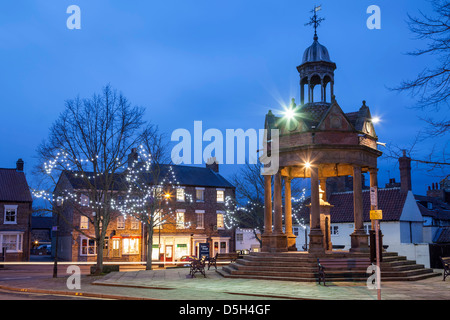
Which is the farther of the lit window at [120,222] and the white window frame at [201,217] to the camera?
the white window frame at [201,217]

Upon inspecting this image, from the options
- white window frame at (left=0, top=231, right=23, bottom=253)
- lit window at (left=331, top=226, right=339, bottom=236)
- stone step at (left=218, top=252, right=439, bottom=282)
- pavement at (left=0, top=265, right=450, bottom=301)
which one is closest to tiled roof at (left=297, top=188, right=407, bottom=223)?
lit window at (left=331, top=226, right=339, bottom=236)

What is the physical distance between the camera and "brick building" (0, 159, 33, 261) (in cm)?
4606

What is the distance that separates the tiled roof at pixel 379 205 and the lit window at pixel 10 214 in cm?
3235

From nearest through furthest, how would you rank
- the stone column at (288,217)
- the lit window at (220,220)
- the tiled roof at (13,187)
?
the stone column at (288,217)
the tiled roof at (13,187)
the lit window at (220,220)

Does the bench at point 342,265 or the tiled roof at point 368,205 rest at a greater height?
the tiled roof at point 368,205

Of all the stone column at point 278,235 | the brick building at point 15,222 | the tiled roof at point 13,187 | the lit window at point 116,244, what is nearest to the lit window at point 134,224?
the lit window at point 116,244

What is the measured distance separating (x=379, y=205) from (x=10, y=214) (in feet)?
121

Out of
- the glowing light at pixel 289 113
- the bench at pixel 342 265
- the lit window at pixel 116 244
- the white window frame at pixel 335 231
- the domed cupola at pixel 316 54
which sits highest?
the domed cupola at pixel 316 54

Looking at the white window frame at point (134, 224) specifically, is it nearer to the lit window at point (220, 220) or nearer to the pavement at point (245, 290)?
the lit window at point (220, 220)

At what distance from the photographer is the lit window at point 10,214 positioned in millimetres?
46562

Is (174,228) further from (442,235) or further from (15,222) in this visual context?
(442,235)

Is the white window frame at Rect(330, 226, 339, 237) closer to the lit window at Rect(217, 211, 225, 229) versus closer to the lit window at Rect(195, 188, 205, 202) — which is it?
the lit window at Rect(217, 211, 225, 229)

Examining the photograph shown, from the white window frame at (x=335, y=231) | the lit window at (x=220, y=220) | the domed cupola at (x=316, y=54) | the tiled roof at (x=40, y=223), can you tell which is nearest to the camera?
the domed cupola at (x=316, y=54)

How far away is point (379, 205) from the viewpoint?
42.1 metres
